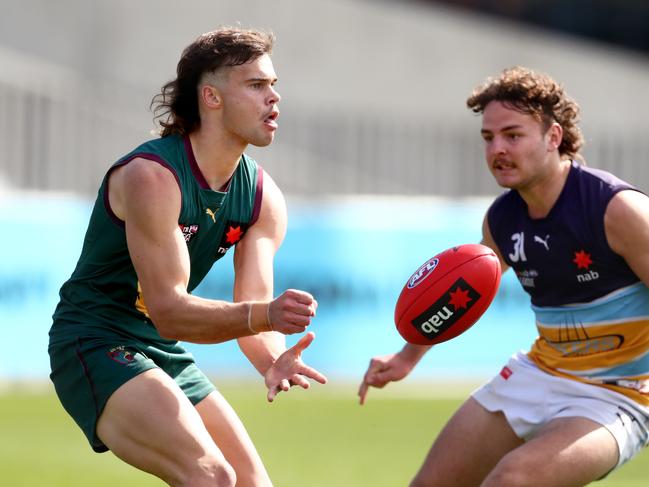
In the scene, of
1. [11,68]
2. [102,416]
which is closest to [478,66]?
[11,68]

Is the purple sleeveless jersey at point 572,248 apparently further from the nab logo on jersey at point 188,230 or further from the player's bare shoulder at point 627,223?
the nab logo on jersey at point 188,230

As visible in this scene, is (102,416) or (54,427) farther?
(54,427)

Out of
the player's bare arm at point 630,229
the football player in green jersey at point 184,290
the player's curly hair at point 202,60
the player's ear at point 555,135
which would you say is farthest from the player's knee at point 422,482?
the player's curly hair at point 202,60

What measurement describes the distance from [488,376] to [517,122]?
6591 millimetres

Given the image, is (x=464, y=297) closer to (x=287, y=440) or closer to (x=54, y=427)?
(x=287, y=440)

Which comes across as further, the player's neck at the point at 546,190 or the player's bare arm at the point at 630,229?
the player's neck at the point at 546,190

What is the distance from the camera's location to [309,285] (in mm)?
11820

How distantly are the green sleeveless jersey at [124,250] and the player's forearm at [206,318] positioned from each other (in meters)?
0.37

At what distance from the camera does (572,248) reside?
5328mm

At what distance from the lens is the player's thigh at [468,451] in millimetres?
5418

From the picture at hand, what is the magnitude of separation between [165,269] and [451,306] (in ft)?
4.10

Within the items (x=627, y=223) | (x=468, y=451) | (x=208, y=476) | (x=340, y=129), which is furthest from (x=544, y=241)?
(x=340, y=129)

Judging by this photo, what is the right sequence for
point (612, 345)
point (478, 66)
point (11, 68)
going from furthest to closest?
point (478, 66), point (11, 68), point (612, 345)

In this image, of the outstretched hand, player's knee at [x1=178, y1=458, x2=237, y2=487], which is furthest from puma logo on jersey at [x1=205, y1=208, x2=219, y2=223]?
player's knee at [x1=178, y1=458, x2=237, y2=487]
